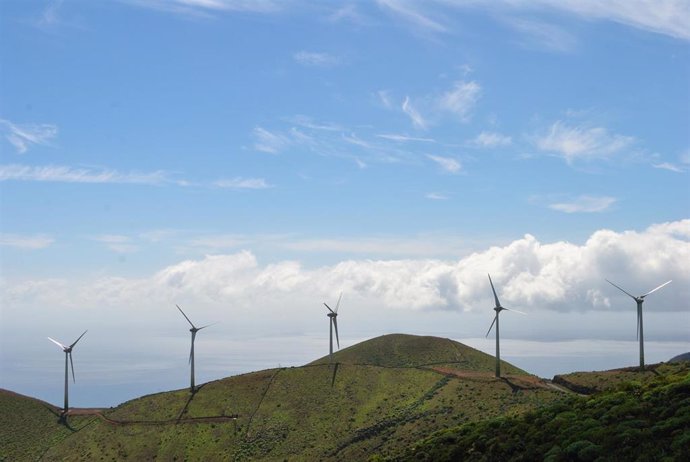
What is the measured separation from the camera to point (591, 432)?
6788cm

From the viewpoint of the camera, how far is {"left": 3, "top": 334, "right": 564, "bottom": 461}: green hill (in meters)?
122

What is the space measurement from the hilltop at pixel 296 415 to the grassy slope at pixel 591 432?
22.7m

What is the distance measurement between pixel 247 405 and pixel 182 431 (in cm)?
1408

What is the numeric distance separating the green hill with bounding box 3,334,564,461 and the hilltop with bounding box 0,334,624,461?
232mm

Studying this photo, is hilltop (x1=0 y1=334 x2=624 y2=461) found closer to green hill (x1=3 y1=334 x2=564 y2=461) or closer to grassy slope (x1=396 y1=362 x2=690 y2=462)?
green hill (x1=3 y1=334 x2=564 y2=461)

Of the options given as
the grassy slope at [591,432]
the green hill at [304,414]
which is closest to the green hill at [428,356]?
the green hill at [304,414]

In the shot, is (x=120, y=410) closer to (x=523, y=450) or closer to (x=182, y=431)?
(x=182, y=431)

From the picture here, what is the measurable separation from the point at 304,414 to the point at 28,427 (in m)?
68.9

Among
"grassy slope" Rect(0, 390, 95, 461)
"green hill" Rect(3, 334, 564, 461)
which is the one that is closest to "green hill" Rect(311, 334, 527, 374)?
"green hill" Rect(3, 334, 564, 461)

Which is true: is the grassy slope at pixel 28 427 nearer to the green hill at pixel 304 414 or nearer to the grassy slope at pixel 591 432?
the green hill at pixel 304 414

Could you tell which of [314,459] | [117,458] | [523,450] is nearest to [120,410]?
[117,458]

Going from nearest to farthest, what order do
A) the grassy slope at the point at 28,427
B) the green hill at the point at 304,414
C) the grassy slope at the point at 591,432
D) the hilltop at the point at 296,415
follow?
the grassy slope at the point at 591,432 → the green hill at the point at 304,414 → the hilltop at the point at 296,415 → the grassy slope at the point at 28,427

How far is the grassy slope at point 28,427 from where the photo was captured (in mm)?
151125

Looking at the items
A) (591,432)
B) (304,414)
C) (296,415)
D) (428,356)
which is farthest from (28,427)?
(591,432)
